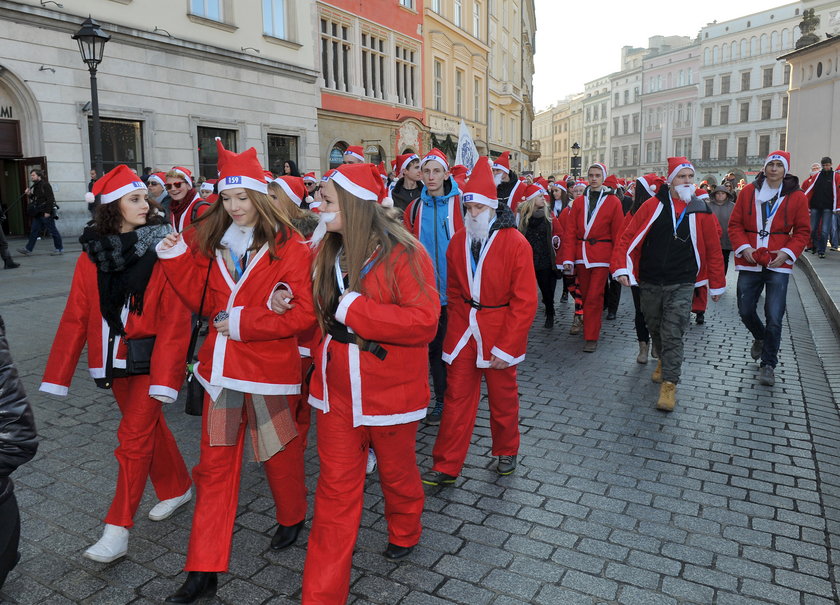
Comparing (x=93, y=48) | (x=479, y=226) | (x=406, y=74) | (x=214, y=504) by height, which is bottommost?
(x=214, y=504)

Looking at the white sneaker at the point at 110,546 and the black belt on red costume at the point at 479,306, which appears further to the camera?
the black belt on red costume at the point at 479,306

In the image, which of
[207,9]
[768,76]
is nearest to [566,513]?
[207,9]

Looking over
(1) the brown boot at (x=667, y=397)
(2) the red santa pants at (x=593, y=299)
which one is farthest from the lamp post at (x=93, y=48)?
(1) the brown boot at (x=667, y=397)

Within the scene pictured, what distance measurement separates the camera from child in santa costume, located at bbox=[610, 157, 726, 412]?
562 centimetres

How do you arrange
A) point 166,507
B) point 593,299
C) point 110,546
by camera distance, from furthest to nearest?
point 593,299 < point 166,507 < point 110,546

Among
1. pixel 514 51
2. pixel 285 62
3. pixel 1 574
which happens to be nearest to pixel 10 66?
pixel 285 62

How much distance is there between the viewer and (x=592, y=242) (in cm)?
798

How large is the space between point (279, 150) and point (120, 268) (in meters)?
19.2

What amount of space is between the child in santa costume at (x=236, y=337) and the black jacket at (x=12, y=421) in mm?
858

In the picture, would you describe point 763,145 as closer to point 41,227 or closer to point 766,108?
point 766,108

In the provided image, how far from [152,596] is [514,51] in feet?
169

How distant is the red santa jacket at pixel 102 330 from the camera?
3.23 meters

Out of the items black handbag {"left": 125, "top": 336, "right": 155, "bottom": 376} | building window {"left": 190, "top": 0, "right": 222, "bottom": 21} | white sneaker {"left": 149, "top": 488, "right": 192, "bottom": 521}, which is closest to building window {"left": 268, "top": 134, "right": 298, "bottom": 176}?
building window {"left": 190, "top": 0, "right": 222, "bottom": 21}

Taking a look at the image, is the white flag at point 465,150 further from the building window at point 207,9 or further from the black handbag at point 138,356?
the building window at point 207,9
